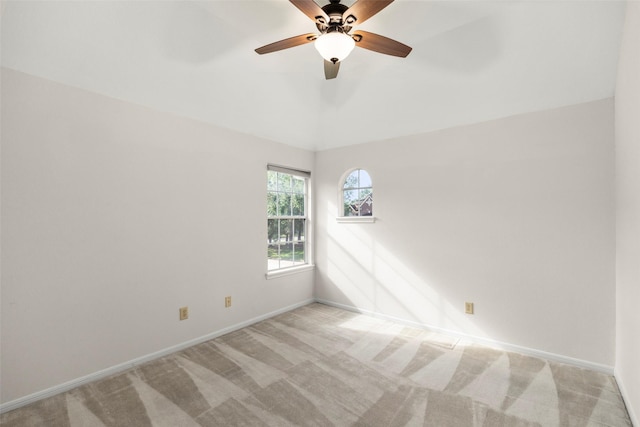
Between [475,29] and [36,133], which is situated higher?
[475,29]

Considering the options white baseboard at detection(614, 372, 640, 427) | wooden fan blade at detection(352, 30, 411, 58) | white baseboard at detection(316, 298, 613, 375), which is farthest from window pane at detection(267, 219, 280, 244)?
white baseboard at detection(614, 372, 640, 427)

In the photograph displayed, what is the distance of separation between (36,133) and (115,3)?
1.07m

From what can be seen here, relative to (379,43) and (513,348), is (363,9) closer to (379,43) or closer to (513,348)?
(379,43)

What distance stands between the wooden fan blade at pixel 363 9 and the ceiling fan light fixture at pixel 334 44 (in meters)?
0.12

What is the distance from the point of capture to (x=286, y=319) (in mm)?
3814

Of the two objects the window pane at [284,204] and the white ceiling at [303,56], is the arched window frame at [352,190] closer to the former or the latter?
the window pane at [284,204]

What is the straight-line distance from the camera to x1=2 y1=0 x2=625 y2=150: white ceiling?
6.82 feet

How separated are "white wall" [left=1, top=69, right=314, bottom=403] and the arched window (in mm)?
1424

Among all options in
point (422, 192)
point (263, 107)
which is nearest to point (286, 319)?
point (422, 192)

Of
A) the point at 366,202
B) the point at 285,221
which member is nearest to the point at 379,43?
the point at 366,202

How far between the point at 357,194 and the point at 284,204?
1022 mm

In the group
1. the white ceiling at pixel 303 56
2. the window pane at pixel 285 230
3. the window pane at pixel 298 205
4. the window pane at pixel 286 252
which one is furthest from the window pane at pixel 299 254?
the white ceiling at pixel 303 56

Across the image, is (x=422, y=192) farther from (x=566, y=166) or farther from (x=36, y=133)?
(x=36, y=133)

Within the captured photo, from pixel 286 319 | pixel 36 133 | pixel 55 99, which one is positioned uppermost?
pixel 55 99
